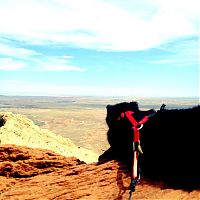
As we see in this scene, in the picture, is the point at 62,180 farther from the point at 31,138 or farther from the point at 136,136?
the point at 31,138

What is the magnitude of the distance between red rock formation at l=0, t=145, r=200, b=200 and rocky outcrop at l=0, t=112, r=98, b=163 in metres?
10.3

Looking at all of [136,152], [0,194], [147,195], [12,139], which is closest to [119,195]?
[147,195]

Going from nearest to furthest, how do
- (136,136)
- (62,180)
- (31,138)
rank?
(136,136) < (62,180) < (31,138)

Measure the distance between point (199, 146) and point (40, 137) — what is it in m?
19.5

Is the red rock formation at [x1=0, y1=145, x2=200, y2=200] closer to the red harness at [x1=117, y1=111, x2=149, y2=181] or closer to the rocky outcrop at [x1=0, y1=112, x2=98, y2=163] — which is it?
the red harness at [x1=117, y1=111, x2=149, y2=181]

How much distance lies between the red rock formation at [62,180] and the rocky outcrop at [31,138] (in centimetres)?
1033

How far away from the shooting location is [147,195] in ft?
27.2

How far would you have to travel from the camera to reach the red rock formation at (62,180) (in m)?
8.62

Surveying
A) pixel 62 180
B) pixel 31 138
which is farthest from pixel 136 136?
pixel 31 138

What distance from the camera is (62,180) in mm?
10258

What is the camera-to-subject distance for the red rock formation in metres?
8.62

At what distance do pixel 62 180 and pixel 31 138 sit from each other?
52.8 ft

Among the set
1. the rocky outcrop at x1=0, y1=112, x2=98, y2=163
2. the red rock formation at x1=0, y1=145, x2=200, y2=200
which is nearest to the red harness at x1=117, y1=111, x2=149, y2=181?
the red rock formation at x1=0, y1=145, x2=200, y2=200

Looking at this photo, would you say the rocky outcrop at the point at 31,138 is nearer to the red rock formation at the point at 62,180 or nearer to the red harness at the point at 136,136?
the red rock formation at the point at 62,180
